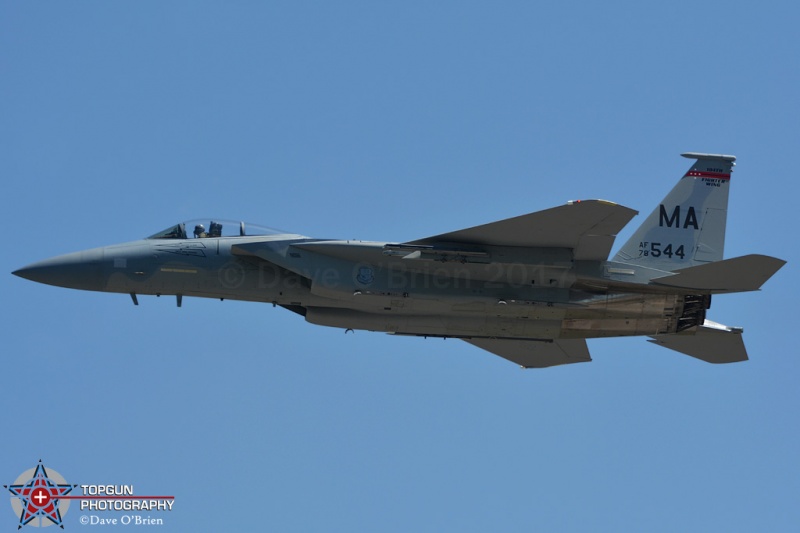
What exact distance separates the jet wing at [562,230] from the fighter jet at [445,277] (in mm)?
26

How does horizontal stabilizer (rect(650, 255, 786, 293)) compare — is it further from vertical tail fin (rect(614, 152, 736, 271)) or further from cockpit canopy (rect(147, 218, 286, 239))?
cockpit canopy (rect(147, 218, 286, 239))

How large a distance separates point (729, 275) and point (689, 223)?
105 inches

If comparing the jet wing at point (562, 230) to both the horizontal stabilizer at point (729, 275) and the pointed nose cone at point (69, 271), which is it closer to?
the horizontal stabilizer at point (729, 275)

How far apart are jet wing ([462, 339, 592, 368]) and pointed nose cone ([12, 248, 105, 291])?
6942mm

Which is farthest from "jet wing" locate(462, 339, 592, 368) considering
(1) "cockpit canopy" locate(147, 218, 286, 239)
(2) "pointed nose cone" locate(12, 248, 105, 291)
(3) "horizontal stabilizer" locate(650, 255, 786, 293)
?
(2) "pointed nose cone" locate(12, 248, 105, 291)

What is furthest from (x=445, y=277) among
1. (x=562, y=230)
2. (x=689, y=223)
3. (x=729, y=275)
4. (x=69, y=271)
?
(x=69, y=271)

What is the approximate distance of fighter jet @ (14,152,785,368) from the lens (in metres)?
18.6

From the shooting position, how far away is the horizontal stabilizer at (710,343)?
2055 cm

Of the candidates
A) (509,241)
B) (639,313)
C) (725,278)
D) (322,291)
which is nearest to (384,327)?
(322,291)

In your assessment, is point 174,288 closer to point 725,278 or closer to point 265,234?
point 265,234

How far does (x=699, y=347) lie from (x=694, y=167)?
349 centimetres

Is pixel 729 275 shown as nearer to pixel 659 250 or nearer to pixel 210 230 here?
pixel 659 250

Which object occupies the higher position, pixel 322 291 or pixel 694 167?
pixel 694 167

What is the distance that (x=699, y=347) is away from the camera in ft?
68.8
